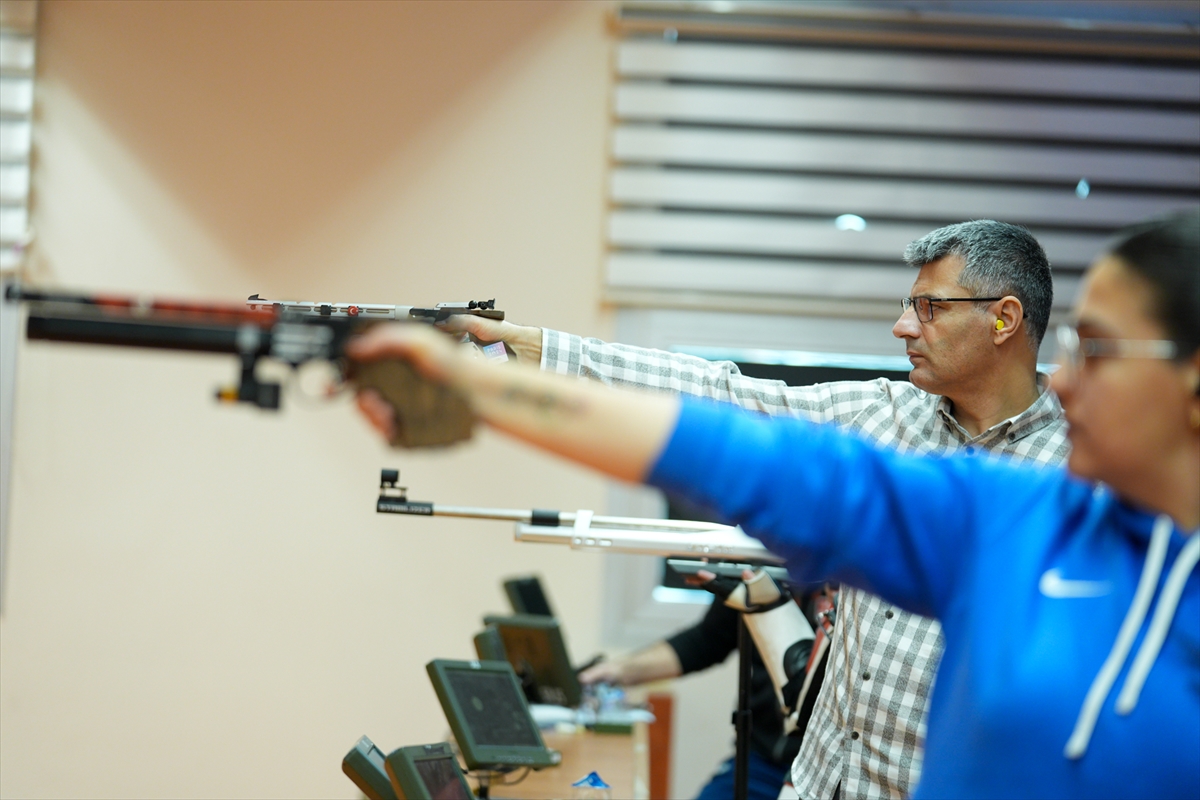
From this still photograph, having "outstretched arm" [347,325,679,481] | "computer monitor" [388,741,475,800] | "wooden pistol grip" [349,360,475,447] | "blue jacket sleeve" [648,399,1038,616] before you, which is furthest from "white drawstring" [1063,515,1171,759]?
"computer monitor" [388,741,475,800]

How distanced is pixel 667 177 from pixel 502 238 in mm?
640

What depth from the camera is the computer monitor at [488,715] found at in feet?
8.71

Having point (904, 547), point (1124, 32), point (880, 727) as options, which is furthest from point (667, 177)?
point (904, 547)

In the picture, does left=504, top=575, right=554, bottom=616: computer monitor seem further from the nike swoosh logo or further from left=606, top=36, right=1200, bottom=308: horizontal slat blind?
the nike swoosh logo

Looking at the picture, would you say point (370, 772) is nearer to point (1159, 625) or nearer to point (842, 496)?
point (842, 496)

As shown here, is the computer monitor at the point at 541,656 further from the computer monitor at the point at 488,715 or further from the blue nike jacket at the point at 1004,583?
the blue nike jacket at the point at 1004,583

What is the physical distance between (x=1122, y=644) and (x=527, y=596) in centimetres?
286

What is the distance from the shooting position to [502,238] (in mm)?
4078

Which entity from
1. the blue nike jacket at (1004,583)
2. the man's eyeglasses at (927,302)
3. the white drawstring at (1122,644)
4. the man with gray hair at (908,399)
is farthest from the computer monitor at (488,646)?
the white drawstring at (1122,644)

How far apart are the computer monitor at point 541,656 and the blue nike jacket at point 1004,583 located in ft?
7.66

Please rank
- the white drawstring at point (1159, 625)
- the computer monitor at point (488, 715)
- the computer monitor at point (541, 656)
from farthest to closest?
the computer monitor at point (541, 656) < the computer monitor at point (488, 715) < the white drawstring at point (1159, 625)

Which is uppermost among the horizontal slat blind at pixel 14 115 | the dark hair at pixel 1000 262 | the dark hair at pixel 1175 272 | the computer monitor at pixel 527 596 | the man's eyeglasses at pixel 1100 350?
the horizontal slat blind at pixel 14 115

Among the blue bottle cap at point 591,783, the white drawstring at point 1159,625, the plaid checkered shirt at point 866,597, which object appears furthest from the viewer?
the blue bottle cap at point 591,783

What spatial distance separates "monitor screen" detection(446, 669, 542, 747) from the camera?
8.91 feet
